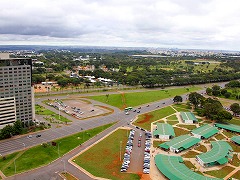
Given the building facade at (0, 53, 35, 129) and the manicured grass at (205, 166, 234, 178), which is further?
the building facade at (0, 53, 35, 129)

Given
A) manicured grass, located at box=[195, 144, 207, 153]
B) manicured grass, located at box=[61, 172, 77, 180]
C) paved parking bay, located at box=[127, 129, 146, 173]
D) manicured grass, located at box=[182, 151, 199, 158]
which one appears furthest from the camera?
manicured grass, located at box=[195, 144, 207, 153]

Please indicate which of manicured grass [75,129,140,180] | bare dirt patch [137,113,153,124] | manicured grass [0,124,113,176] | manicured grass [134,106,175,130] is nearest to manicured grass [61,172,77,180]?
manicured grass [75,129,140,180]

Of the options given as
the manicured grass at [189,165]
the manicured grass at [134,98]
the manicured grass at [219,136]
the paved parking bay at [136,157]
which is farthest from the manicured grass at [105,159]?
the manicured grass at [134,98]

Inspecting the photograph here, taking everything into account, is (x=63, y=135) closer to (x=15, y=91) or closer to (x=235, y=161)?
(x=15, y=91)

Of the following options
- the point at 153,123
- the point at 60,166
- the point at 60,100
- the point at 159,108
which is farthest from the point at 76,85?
the point at 60,166

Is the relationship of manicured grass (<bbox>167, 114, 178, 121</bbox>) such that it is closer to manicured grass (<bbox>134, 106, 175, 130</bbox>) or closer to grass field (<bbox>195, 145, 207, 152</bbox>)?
manicured grass (<bbox>134, 106, 175, 130</bbox>)

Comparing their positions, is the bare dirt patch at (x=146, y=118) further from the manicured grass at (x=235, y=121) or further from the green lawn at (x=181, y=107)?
the manicured grass at (x=235, y=121)
